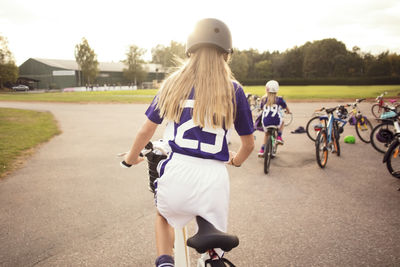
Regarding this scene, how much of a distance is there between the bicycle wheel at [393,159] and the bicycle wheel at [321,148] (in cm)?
114

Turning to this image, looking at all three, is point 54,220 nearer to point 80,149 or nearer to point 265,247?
point 265,247

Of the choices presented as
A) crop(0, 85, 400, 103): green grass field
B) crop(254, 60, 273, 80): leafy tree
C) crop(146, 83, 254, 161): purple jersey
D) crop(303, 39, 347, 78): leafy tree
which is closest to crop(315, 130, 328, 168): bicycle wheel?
crop(146, 83, 254, 161): purple jersey

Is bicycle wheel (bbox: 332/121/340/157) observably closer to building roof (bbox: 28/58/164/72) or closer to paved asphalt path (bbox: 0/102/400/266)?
paved asphalt path (bbox: 0/102/400/266)

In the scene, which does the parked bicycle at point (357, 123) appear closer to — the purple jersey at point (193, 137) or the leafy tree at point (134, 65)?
the purple jersey at point (193, 137)

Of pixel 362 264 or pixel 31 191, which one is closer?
pixel 362 264

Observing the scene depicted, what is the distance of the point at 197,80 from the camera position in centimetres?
168

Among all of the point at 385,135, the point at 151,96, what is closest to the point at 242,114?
the point at 385,135

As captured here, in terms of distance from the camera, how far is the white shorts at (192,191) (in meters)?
1.58

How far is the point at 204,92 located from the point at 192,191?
61cm

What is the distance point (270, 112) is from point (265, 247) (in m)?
3.75

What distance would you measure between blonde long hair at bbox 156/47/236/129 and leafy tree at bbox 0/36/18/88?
199 ft


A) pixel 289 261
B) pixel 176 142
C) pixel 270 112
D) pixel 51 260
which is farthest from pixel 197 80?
pixel 270 112

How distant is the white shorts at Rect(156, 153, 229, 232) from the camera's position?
1.58 meters

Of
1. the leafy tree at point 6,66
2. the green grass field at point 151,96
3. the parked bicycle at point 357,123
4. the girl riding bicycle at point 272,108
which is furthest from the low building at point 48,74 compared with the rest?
the girl riding bicycle at point 272,108
